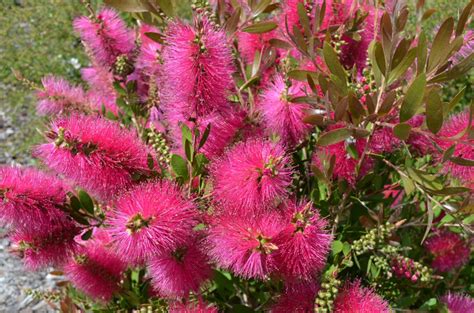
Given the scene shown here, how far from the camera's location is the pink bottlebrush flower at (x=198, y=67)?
104 centimetres

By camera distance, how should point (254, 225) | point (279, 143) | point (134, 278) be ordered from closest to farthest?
1. point (254, 225)
2. point (279, 143)
3. point (134, 278)

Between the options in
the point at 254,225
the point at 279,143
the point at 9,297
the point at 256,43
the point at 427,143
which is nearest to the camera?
the point at 254,225

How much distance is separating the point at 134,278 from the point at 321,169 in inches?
29.8

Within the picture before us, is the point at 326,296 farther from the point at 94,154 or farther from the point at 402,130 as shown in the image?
the point at 94,154

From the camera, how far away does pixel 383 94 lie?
1.05m

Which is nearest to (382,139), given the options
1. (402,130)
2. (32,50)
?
(402,130)

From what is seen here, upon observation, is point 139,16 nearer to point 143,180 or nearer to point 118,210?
point 143,180

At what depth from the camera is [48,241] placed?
1.13 metres

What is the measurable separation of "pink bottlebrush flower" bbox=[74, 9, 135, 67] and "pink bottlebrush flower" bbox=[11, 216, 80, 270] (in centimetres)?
51

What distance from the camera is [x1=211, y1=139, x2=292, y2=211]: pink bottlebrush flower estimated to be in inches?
38.9

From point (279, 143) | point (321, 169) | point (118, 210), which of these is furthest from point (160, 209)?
point (321, 169)

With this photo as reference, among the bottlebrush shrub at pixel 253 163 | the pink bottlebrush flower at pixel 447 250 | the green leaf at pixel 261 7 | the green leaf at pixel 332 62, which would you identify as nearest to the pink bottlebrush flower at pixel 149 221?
the bottlebrush shrub at pixel 253 163

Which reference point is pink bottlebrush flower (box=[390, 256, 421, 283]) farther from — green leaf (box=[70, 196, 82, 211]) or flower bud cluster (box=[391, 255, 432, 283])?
green leaf (box=[70, 196, 82, 211])

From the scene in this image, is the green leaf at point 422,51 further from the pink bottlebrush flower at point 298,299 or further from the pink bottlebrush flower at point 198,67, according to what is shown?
the pink bottlebrush flower at point 298,299
